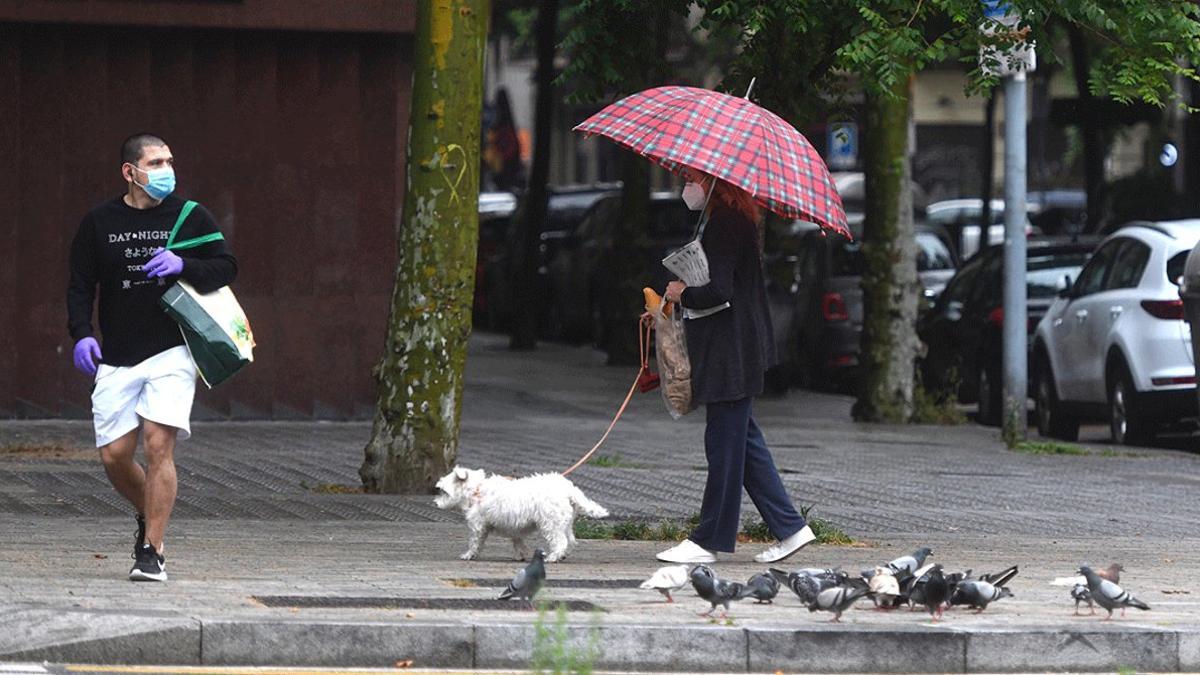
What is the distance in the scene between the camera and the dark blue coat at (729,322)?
929 centimetres

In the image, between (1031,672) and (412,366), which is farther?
(412,366)

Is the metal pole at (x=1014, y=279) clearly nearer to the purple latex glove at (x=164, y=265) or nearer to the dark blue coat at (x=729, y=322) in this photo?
the dark blue coat at (x=729, y=322)

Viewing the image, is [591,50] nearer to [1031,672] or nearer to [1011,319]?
[1031,672]

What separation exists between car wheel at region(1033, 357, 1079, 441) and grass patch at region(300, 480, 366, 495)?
7611 mm

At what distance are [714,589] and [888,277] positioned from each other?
37.1ft

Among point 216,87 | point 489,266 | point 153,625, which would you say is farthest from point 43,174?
point 489,266

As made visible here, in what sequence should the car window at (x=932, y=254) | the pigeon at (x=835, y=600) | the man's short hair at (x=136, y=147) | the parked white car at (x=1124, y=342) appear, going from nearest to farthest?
the pigeon at (x=835, y=600), the man's short hair at (x=136, y=147), the parked white car at (x=1124, y=342), the car window at (x=932, y=254)

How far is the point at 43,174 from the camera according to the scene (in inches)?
635

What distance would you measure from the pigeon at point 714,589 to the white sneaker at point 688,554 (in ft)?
5.46

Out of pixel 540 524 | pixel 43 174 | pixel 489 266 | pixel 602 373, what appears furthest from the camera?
pixel 489 266

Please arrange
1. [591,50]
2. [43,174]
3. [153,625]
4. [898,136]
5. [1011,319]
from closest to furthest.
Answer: [153,625] → [591,50] → [43,174] → [1011,319] → [898,136]

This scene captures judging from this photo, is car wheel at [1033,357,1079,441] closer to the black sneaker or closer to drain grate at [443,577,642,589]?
drain grate at [443,577,642,589]

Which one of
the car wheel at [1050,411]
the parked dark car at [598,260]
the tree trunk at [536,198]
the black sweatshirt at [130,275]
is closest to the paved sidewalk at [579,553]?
the car wheel at [1050,411]

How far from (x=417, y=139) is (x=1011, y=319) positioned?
6.73 m
